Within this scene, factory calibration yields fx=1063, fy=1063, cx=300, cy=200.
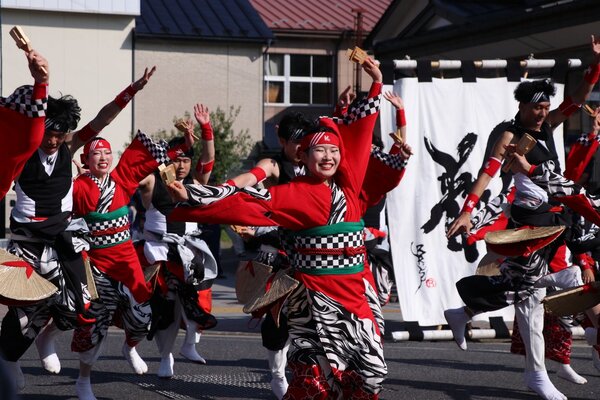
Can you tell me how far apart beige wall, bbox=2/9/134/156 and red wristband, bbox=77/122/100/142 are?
814 inches

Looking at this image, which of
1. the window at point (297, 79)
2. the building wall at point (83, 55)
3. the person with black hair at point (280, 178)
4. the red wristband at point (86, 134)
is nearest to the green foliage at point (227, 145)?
the window at point (297, 79)

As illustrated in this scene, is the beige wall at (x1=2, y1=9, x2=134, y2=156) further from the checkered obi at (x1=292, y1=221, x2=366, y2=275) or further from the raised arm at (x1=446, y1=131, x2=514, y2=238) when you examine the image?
the checkered obi at (x1=292, y1=221, x2=366, y2=275)

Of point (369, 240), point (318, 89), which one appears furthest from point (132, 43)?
point (369, 240)

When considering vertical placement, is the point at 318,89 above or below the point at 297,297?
above

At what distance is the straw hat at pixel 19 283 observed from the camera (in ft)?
19.8

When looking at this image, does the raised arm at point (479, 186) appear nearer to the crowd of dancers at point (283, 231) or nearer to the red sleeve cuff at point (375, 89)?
the crowd of dancers at point (283, 231)

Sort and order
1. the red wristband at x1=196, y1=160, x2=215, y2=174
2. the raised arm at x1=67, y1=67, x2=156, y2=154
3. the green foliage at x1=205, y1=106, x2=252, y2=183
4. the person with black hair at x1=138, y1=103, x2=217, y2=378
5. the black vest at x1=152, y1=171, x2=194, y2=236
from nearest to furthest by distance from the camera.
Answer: the raised arm at x1=67, y1=67, x2=156, y2=154
the red wristband at x1=196, y1=160, x2=215, y2=174
the person with black hair at x1=138, y1=103, x2=217, y2=378
the black vest at x1=152, y1=171, x2=194, y2=236
the green foliage at x1=205, y1=106, x2=252, y2=183

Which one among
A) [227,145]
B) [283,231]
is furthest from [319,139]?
[227,145]

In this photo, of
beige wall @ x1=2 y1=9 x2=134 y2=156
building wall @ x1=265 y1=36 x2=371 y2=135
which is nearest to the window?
building wall @ x1=265 y1=36 x2=371 y2=135

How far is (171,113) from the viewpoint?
2881 cm

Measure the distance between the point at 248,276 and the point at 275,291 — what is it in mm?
1922

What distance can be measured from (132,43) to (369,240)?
1891 cm

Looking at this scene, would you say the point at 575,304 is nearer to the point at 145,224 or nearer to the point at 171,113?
the point at 145,224

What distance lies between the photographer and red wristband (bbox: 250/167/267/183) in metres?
6.60
